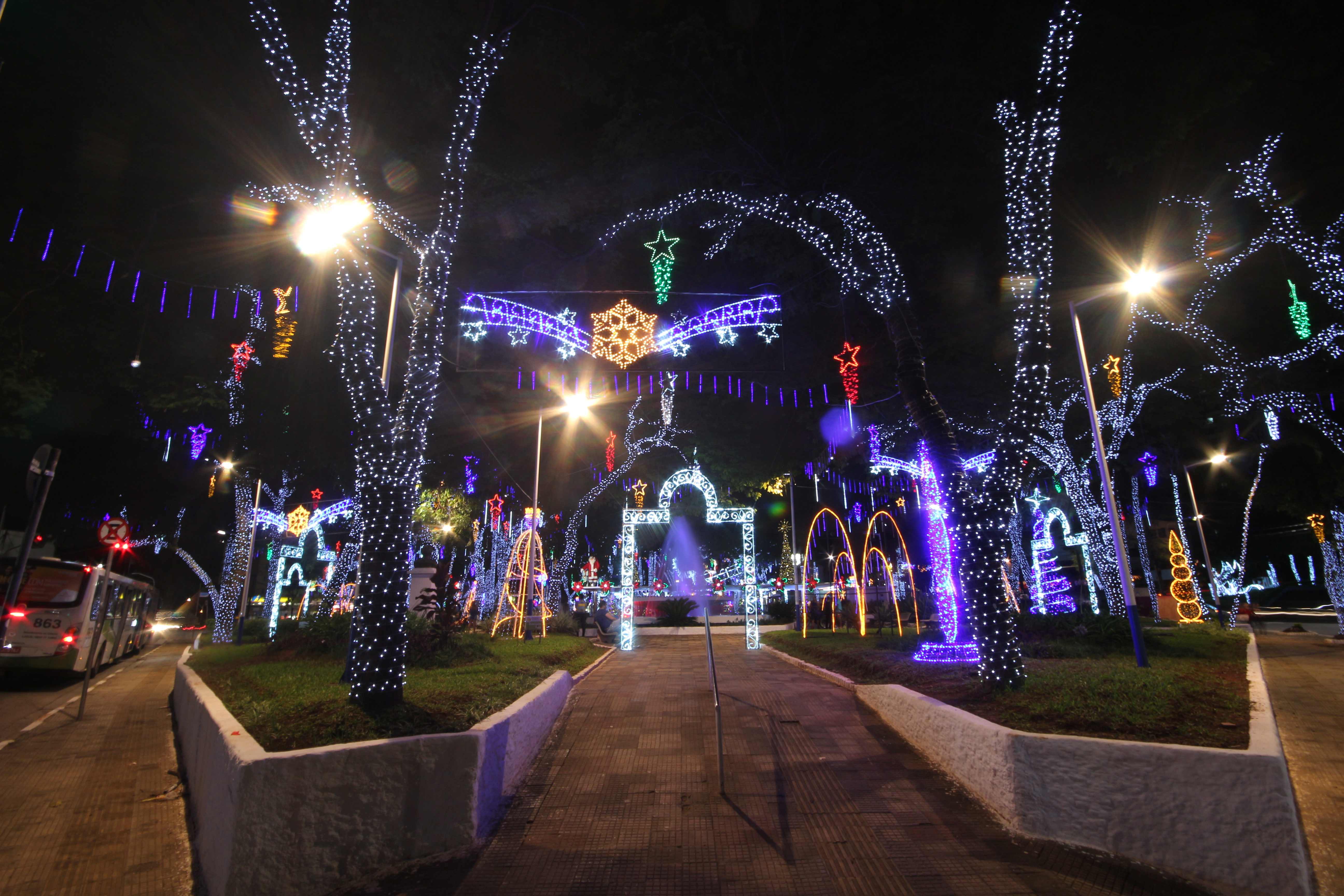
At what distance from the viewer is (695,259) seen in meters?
14.5

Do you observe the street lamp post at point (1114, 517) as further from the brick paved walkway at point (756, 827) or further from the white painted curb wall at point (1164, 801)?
the brick paved walkway at point (756, 827)

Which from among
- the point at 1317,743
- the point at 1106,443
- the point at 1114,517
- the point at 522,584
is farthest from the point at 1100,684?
the point at 1106,443

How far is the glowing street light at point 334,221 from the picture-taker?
715 centimetres

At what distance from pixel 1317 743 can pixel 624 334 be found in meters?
11.0

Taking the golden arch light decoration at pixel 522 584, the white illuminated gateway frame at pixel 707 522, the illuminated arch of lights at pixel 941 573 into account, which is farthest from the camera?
the golden arch light decoration at pixel 522 584

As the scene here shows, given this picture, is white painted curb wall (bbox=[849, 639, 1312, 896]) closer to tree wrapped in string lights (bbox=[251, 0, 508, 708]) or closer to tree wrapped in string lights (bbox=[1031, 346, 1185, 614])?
tree wrapped in string lights (bbox=[251, 0, 508, 708])

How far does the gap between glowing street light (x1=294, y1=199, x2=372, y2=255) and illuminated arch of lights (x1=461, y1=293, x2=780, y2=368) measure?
3569 mm

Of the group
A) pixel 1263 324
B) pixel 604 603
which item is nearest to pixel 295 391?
pixel 604 603

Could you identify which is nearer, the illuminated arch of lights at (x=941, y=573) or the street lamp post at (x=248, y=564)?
the illuminated arch of lights at (x=941, y=573)

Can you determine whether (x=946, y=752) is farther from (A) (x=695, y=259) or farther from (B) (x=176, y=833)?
(A) (x=695, y=259)

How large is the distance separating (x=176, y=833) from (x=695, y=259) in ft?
42.6

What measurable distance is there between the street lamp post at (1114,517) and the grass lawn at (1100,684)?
1.55ft

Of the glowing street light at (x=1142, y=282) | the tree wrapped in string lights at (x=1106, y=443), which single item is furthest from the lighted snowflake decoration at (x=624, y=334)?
the tree wrapped in string lights at (x=1106, y=443)

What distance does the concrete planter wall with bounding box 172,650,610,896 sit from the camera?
3.96m
